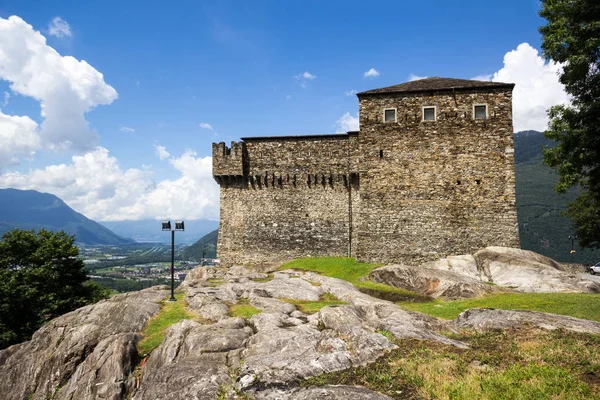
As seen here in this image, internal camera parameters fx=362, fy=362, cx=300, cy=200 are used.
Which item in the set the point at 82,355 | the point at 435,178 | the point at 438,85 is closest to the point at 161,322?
the point at 82,355

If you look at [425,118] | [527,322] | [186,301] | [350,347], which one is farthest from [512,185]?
[186,301]

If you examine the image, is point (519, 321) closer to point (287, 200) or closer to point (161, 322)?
point (161, 322)

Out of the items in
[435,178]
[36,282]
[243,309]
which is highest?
[435,178]

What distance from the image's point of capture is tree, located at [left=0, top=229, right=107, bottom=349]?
94.1 feet

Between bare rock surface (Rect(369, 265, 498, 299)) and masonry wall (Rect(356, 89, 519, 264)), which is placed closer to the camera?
bare rock surface (Rect(369, 265, 498, 299))

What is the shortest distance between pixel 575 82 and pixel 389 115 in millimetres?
13221

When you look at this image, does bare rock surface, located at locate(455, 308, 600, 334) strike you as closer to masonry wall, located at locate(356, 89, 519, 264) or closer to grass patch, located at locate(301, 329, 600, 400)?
grass patch, located at locate(301, 329, 600, 400)

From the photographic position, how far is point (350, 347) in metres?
10.9

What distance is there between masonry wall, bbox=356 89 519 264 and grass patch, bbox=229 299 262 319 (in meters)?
12.8

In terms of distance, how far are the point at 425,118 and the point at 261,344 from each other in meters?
22.6

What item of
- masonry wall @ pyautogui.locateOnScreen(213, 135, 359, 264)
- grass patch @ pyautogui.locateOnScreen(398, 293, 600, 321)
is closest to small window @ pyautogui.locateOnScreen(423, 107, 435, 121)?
masonry wall @ pyautogui.locateOnScreen(213, 135, 359, 264)

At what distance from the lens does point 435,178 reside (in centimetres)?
2800

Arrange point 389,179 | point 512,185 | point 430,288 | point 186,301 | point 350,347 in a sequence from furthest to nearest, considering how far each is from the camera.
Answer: point 389,179
point 512,185
point 430,288
point 186,301
point 350,347

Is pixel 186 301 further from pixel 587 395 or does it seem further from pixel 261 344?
pixel 587 395
